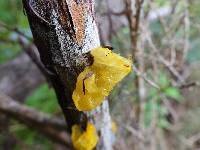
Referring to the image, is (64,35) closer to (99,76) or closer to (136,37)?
(99,76)

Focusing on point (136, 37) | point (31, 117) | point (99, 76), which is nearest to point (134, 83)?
point (136, 37)

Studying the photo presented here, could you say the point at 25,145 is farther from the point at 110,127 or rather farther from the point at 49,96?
the point at 110,127

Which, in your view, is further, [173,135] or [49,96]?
[173,135]

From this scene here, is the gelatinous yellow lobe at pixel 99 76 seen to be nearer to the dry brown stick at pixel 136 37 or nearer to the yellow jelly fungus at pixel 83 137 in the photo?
the yellow jelly fungus at pixel 83 137

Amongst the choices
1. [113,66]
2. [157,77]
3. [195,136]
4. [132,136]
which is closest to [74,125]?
[113,66]

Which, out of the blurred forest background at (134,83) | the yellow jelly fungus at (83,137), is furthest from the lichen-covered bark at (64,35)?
the blurred forest background at (134,83)

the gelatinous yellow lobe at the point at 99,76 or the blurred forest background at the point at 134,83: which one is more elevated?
the gelatinous yellow lobe at the point at 99,76

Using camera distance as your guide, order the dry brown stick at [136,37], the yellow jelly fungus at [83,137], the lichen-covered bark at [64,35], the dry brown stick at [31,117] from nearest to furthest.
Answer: the lichen-covered bark at [64,35], the yellow jelly fungus at [83,137], the dry brown stick at [136,37], the dry brown stick at [31,117]
